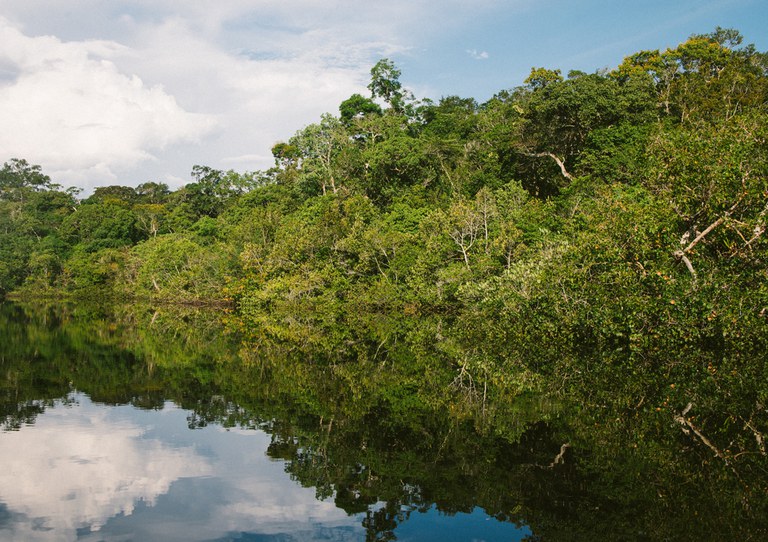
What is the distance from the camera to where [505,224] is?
2942 cm

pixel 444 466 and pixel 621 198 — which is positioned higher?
pixel 621 198

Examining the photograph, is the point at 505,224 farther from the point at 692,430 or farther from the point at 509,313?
the point at 692,430

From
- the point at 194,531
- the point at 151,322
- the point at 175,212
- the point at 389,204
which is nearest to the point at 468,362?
the point at 194,531

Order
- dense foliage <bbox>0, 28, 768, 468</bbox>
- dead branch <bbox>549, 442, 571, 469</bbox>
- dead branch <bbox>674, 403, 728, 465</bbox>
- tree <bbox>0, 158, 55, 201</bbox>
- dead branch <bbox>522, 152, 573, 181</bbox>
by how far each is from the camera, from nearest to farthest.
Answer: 1. dead branch <bbox>549, 442, 571, 469</bbox>
2. dead branch <bbox>674, 403, 728, 465</bbox>
3. dense foliage <bbox>0, 28, 768, 468</bbox>
4. dead branch <bbox>522, 152, 573, 181</bbox>
5. tree <bbox>0, 158, 55, 201</bbox>

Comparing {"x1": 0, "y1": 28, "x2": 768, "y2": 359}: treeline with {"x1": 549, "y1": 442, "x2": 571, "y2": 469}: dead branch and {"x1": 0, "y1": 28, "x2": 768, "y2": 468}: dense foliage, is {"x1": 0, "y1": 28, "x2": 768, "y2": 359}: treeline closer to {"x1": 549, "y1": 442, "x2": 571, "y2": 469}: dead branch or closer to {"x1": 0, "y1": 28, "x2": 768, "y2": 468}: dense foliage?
{"x1": 0, "y1": 28, "x2": 768, "y2": 468}: dense foliage

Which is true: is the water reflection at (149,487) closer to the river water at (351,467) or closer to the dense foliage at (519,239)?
the river water at (351,467)

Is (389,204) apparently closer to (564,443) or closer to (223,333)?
(223,333)

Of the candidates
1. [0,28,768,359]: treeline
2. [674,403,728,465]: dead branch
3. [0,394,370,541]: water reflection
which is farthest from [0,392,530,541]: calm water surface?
[0,28,768,359]: treeline

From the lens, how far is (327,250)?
38.4m

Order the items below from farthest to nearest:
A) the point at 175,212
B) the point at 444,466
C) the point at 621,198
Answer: the point at 175,212 → the point at 621,198 → the point at 444,466

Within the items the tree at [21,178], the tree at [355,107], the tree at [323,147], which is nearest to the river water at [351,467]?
the tree at [323,147]

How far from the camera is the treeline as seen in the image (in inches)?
634

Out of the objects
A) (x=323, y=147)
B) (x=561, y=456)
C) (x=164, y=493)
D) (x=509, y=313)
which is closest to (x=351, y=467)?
(x=164, y=493)

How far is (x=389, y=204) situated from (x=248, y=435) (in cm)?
3367
